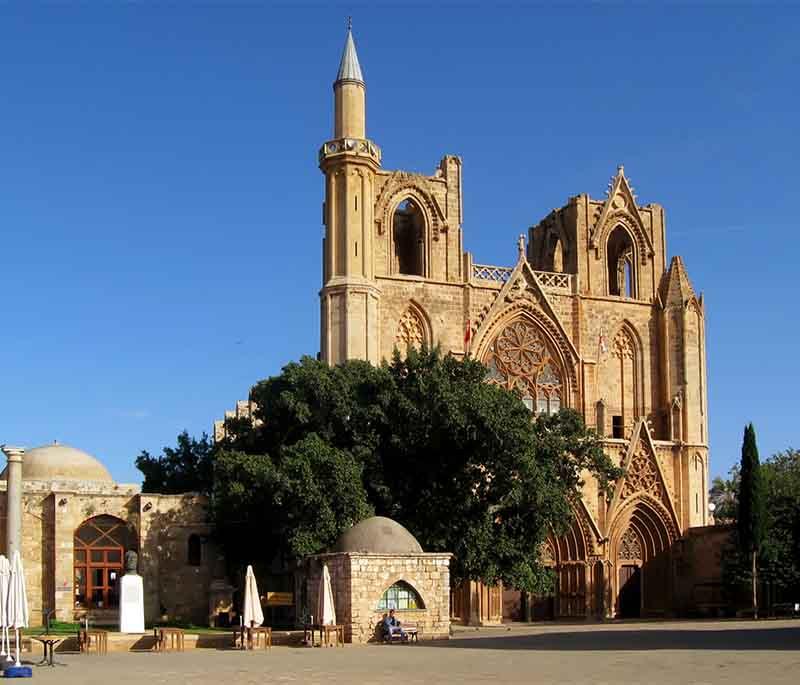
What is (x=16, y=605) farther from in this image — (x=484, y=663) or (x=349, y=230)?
(x=349, y=230)

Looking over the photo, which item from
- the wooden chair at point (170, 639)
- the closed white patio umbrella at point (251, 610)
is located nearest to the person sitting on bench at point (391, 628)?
the closed white patio umbrella at point (251, 610)

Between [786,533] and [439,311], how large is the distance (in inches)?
645

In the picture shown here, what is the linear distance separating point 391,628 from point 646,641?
239 inches

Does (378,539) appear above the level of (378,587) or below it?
above

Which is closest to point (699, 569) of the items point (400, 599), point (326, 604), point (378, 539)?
point (400, 599)

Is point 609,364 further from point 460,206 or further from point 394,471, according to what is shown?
point 394,471

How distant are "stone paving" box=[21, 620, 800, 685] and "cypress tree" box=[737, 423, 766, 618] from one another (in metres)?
17.6

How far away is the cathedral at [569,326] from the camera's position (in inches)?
2056

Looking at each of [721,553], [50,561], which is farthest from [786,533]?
[50,561]

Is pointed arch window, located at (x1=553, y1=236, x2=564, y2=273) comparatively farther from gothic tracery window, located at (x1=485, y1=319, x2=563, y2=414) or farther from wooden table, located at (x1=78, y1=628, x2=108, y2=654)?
wooden table, located at (x1=78, y1=628, x2=108, y2=654)

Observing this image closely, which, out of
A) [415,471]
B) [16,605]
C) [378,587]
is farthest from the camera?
[415,471]

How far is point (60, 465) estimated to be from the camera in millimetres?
53125

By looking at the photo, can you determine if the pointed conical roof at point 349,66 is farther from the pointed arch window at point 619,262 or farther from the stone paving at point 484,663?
the stone paving at point 484,663

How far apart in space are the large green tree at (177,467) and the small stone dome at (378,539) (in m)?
28.1
